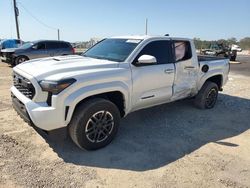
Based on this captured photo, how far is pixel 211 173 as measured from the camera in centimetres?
359

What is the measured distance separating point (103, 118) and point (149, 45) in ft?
5.55

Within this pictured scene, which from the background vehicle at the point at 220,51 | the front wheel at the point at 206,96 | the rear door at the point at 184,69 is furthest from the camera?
the background vehicle at the point at 220,51

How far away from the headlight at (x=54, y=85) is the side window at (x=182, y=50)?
2.61 m

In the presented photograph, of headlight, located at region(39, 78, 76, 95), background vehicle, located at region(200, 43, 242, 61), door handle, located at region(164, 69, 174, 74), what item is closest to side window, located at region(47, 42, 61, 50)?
door handle, located at region(164, 69, 174, 74)

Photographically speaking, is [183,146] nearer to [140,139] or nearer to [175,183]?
[140,139]

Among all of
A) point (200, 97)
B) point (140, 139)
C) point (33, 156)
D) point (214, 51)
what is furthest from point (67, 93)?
point (214, 51)

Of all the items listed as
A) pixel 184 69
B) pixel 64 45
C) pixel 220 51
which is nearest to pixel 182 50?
pixel 184 69

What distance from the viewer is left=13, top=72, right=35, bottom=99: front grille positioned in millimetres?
3695

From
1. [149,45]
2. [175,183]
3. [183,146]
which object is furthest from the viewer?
[149,45]

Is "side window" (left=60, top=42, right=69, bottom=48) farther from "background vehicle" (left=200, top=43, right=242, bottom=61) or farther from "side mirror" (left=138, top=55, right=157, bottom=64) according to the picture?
"background vehicle" (left=200, top=43, right=242, bottom=61)

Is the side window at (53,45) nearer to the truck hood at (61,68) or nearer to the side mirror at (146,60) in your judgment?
the truck hood at (61,68)

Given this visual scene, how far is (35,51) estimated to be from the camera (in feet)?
45.9

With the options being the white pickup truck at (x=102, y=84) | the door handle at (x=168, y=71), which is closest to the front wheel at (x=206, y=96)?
the white pickup truck at (x=102, y=84)

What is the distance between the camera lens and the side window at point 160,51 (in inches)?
190
